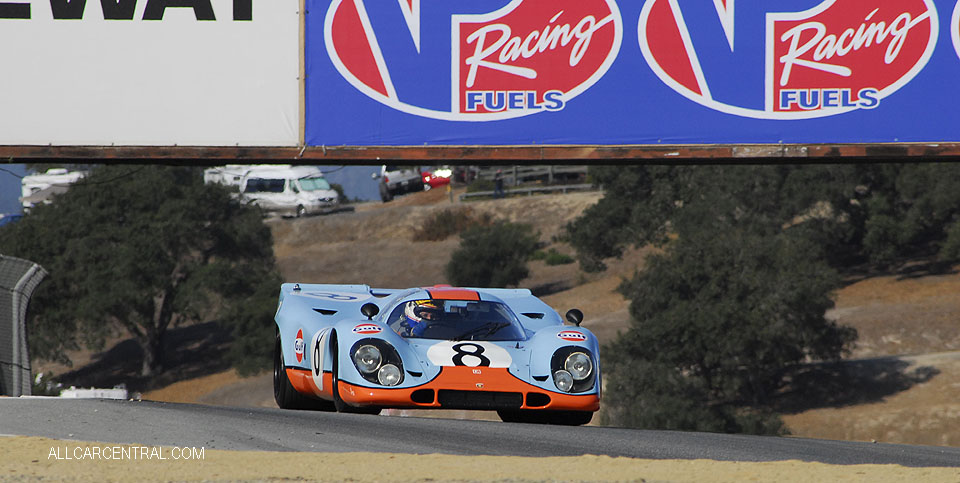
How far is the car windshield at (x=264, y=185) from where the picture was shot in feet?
188

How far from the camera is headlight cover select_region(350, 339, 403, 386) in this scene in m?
10.4

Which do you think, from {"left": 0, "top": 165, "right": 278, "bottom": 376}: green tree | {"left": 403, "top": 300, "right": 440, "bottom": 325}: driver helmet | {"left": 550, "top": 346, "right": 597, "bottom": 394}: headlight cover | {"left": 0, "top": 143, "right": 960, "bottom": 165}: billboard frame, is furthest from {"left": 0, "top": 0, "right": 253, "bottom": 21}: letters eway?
{"left": 0, "top": 165, "right": 278, "bottom": 376}: green tree

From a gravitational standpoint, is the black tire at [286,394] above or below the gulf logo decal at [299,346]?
below

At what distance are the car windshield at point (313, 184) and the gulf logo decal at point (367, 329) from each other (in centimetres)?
4904

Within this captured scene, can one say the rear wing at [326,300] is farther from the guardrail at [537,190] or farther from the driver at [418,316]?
the guardrail at [537,190]

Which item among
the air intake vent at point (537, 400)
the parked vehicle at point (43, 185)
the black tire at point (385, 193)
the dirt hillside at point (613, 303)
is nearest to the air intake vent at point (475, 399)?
the air intake vent at point (537, 400)

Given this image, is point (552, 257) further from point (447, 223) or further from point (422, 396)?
point (422, 396)

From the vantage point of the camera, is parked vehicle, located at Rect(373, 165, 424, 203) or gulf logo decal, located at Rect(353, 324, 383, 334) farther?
parked vehicle, located at Rect(373, 165, 424, 203)

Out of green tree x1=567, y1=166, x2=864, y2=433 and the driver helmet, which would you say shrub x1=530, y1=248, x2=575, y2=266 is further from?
the driver helmet

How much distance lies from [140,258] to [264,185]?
506 inches

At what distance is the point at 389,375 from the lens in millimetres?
10414

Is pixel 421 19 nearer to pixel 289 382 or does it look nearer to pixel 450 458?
pixel 289 382

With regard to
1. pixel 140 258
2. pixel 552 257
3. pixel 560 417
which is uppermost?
pixel 560 417

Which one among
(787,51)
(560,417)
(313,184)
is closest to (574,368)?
(560,417)
